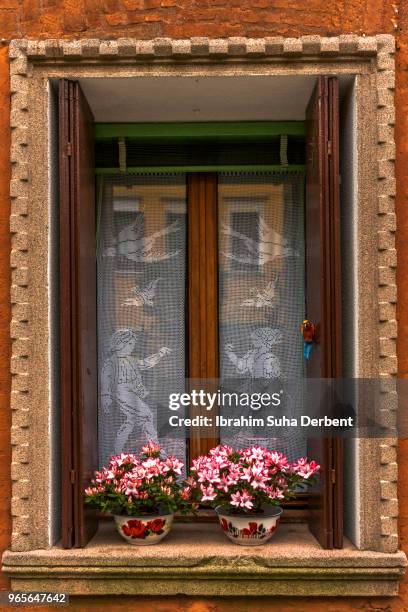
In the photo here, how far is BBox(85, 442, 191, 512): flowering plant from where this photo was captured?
4312 millimetres

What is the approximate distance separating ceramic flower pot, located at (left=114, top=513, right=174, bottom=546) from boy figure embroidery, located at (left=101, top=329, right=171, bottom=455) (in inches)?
22.8

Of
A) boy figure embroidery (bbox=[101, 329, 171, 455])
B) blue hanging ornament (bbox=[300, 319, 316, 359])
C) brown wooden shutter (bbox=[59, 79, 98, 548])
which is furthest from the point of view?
boy figure embroidery (bbox=[101, 329, 171, 455])

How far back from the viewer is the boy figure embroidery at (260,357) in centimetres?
486

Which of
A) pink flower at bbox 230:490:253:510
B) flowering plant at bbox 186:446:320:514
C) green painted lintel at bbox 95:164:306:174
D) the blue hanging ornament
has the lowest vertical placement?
pink flower at bbox 230:490:253:510

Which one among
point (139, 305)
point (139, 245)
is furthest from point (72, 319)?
point (139, 245)

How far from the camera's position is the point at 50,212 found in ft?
14.1

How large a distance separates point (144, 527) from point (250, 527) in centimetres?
56

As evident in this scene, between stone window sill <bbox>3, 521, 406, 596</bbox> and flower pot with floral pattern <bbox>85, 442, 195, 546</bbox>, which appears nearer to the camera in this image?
stone window sill <bbox>3, 521, 406, 596</bbox>

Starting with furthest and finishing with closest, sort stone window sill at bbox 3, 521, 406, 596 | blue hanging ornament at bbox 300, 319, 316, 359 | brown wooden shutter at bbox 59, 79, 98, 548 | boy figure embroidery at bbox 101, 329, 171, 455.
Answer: boy figure embroidery at bbox 101, 329, 171, 455 < blue hanging ornament at bbox 300, 319, 316, 359 < brown wooden shutter at bbox 59, 79, 98, 548 < stone window sill at bbox 3, 521, 406, 596

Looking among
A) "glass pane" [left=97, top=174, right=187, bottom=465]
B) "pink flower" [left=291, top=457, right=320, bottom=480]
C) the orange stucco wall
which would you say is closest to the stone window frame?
the orange stucco wall

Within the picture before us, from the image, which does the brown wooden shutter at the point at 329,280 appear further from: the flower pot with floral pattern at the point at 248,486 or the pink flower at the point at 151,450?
the pink flower at the point at 151,450

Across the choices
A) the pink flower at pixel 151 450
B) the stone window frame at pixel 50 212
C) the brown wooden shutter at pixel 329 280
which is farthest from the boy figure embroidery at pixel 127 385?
the brown wooden shutter at pixel 329 280

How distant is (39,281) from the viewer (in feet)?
14.0

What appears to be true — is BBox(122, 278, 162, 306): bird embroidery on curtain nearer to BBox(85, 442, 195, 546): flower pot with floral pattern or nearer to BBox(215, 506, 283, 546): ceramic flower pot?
BBox(85, 442, 195, 546): flower pot with floral pattern
